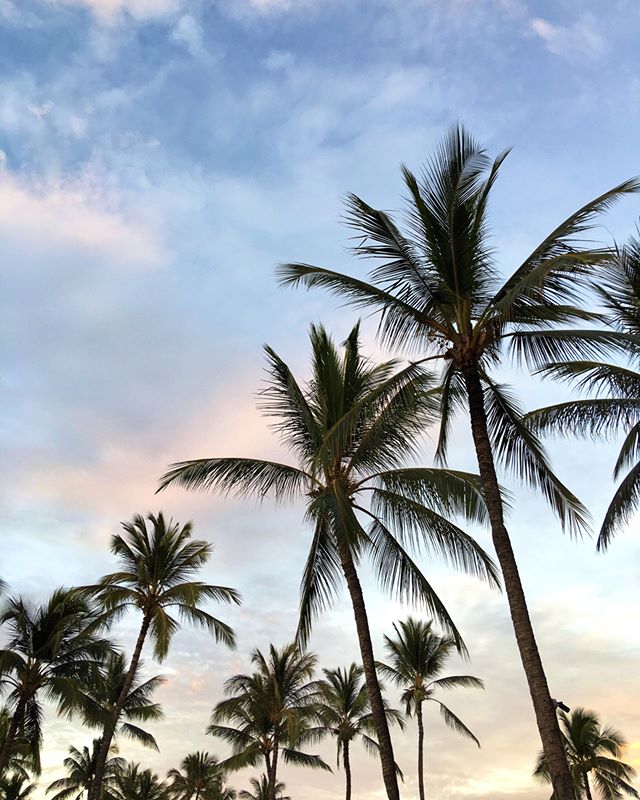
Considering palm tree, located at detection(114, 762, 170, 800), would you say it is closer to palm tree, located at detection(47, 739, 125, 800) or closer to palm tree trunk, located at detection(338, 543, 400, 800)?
palm tree, located at detection(47, 739, 125, 800)

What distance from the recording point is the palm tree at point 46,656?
23797 mm

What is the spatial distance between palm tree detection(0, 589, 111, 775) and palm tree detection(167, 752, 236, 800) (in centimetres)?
2467

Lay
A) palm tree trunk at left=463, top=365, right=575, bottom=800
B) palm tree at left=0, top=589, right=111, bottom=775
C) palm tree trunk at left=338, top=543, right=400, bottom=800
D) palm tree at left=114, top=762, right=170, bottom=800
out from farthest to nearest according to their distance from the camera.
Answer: palm tree at left=114, top=762, right=170, bottom=800
palm tree at left=0, top=589, right=111, bottom=775
palm tree trunk at left=338, top=543, right=400, bottom=800
palm tree trunk at left=463, top=365, right=575, bottom=800

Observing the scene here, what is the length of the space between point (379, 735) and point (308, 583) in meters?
3.13

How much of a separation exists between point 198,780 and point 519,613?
44.2 metres

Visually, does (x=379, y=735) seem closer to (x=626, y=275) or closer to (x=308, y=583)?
(x=308, y=583)

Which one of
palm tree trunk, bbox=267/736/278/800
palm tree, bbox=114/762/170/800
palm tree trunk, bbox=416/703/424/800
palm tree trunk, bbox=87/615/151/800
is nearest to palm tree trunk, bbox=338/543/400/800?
palm tree trunk, bbox=87/615/151/800

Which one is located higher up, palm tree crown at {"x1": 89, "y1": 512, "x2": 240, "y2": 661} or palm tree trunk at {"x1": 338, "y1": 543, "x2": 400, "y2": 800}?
palm tree crown at {"x1": 89, "y1": 512, "x2": 240, "y2": 661}

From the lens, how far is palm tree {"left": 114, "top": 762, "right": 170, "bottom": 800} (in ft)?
145

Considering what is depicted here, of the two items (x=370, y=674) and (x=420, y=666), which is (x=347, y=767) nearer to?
(x=420, y=666)

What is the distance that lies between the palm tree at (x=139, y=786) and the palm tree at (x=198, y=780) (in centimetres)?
105

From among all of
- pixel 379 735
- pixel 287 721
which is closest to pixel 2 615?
pixel 287 721

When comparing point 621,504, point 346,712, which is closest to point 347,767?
point 346,712

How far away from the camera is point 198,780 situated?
46.9 m
